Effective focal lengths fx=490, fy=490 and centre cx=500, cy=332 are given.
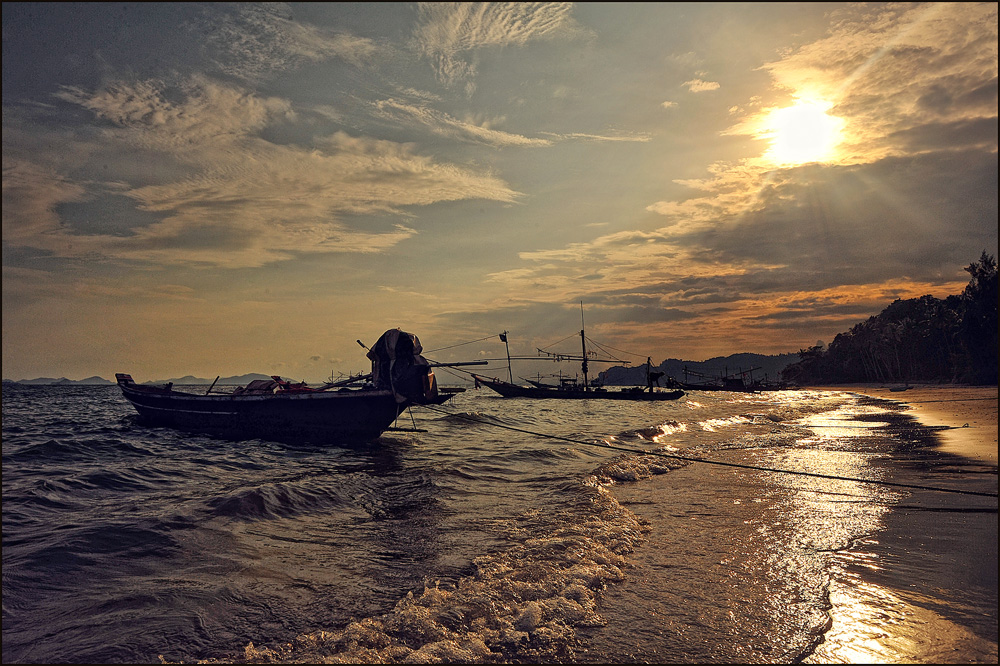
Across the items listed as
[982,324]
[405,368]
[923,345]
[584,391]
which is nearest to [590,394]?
[584,391]

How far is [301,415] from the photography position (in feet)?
77.9

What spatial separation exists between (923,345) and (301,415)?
320 feet

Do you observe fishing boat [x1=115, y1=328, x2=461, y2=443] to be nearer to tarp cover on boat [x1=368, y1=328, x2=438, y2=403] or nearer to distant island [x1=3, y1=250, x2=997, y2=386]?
tarp cover on boat [x1=368, y1=328, x2=438, y2=403]

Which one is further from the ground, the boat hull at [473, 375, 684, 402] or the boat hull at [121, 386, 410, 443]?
the boat hull at [121, 386, 410, 443]

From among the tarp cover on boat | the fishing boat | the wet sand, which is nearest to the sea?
the wet sand

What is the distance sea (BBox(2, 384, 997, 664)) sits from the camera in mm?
4809

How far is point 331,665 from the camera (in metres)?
4.58

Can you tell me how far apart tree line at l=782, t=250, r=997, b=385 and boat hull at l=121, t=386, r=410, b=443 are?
61.8 meters

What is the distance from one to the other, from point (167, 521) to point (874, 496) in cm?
1426

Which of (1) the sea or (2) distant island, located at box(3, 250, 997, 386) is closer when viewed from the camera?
(1) the sea

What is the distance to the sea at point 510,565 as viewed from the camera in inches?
189

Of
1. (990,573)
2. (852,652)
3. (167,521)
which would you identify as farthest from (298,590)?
(990,573)

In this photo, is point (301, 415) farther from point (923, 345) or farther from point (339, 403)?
point (923, 345)

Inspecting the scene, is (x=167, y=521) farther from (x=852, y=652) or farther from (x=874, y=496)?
(x=874, y=496)
